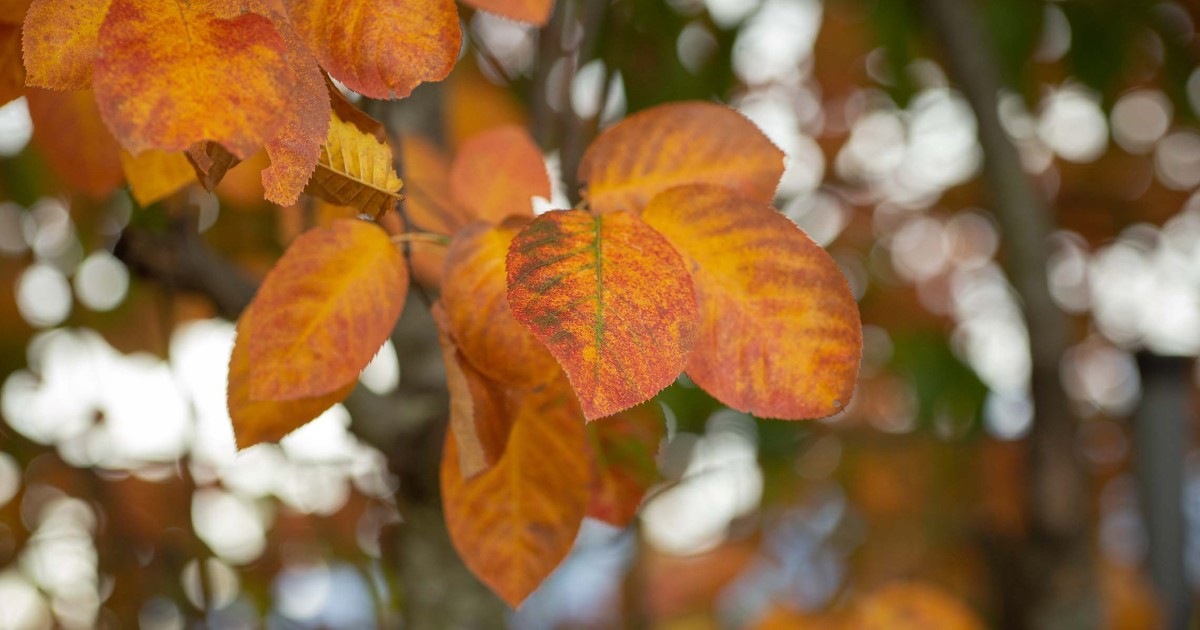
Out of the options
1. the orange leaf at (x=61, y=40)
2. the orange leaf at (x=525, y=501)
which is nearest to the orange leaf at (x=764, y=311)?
the orange leaf at (x=525, y=501)

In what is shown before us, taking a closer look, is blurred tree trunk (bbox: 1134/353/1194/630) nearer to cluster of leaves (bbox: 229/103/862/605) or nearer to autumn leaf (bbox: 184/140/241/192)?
cluster of leaves (bbox: 229/103/862/605)

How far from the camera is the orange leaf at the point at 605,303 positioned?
32 cm

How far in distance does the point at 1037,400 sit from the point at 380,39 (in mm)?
1107

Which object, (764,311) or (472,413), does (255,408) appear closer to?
(472,413)

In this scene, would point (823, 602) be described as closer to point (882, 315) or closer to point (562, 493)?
point (882, 315)

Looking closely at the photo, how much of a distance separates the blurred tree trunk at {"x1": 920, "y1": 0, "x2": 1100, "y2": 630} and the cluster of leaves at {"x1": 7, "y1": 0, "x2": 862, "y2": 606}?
88 cm

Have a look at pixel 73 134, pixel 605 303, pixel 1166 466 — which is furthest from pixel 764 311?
pixel 1166 466

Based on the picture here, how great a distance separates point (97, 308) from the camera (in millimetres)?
1655

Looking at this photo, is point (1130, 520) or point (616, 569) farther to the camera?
point (1130, 520)

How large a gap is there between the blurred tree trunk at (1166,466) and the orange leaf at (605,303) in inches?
68.0

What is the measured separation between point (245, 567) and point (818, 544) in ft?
5.35

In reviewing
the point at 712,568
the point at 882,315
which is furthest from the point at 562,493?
the point at 712,568

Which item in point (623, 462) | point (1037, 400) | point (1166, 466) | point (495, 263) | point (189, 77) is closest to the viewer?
point (189, 77)

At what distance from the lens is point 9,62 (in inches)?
18.1
